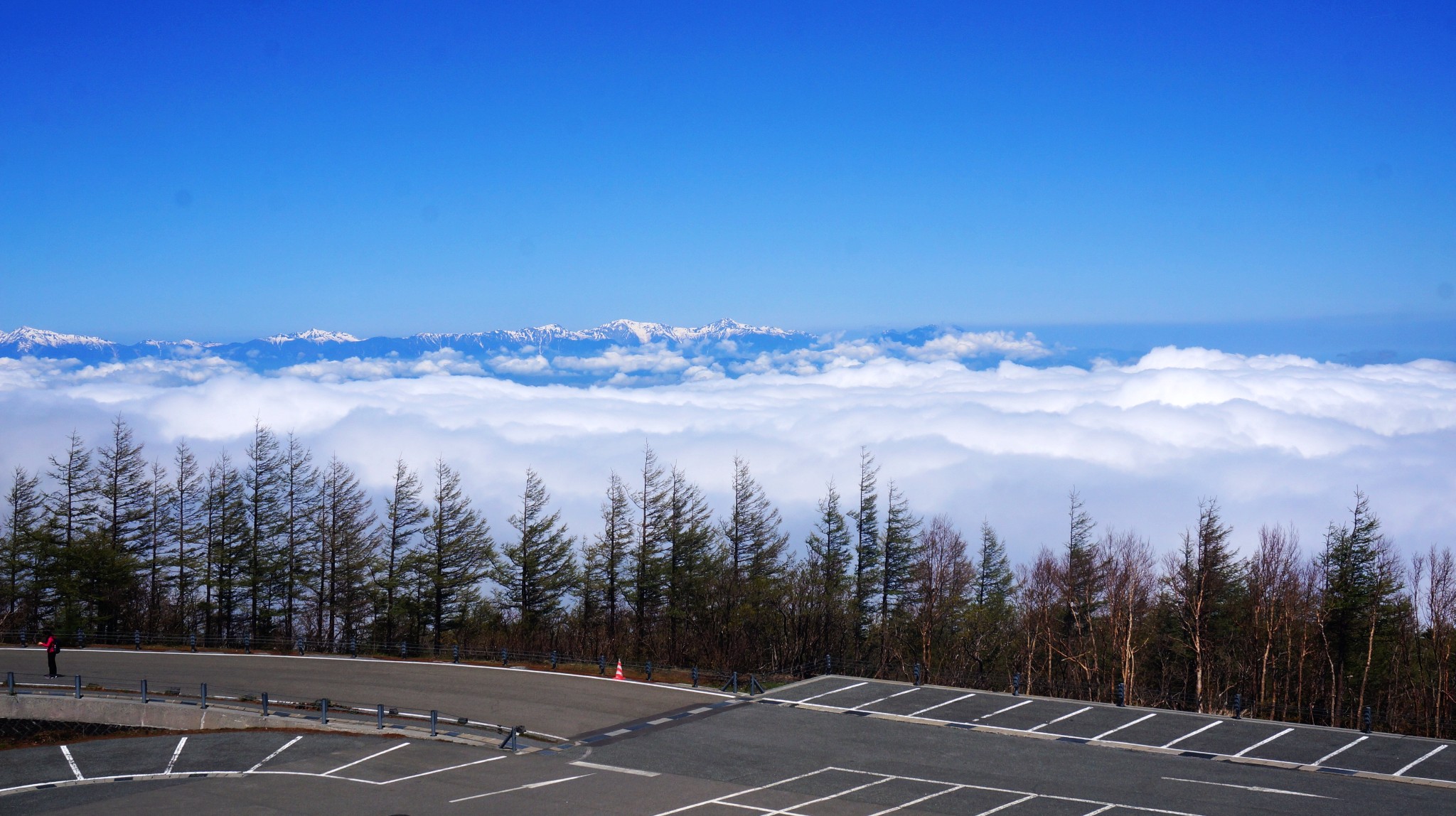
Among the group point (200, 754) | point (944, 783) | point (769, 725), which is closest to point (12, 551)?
point (200, 754)

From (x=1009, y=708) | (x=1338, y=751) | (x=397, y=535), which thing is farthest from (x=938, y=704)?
(x=397, y=535)

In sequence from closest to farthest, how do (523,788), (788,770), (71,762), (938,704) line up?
(523,788) → (788,770) → (71,762) → (938,704)

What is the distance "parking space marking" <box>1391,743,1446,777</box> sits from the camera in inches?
827

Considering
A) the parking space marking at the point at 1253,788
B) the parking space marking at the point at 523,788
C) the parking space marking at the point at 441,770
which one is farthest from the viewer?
the parking space marking at the point at 441,770

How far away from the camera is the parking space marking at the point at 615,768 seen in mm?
21141

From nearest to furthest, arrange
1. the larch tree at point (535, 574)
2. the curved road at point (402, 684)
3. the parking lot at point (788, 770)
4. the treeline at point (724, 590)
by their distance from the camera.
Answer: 1. the parking lot at point (788, 770)
2. the curved road at point (402, 684)
3. the treeline at point (724, 590)
4. the larch tree at point (535, 574)

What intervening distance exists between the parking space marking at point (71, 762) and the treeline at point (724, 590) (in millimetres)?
17631

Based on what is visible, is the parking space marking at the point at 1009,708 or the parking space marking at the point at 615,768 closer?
the parking space marking at the point at 615,768

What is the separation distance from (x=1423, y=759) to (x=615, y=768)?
18.0 meters

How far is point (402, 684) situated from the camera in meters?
30.2

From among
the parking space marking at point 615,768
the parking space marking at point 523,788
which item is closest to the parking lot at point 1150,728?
the parking space marking at point 615,768

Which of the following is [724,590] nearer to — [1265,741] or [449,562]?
[449,562]

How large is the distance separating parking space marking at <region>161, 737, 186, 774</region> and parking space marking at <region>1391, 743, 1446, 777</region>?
26057 millimetres

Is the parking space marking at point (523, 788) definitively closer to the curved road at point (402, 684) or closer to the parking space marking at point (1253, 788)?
the curved road at point (402, 684)
